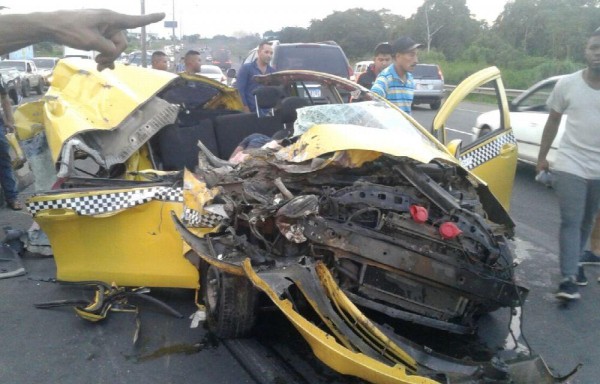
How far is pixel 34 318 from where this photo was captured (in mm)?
4184

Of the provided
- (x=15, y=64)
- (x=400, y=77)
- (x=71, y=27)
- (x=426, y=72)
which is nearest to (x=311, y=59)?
(x=400, y=77)

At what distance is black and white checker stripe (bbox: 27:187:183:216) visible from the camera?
3975mm

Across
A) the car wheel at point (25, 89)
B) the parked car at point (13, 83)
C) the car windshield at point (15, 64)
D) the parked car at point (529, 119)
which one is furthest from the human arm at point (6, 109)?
the car windshield at point (15, 64)

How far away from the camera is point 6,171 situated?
6.88 metres

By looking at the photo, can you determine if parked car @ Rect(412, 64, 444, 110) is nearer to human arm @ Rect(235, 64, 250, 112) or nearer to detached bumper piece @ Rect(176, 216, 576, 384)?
human arm @ Rect(235, 64, 250, 112)

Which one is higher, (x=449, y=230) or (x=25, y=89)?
(x=449, y=230)

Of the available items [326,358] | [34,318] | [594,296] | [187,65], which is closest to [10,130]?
[187,65]

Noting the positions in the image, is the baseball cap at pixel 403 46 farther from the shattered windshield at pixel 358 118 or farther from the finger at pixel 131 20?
the finger at pixel 131 20

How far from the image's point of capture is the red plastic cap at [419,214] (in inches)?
118

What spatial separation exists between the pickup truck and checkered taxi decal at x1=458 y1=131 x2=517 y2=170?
71.7 ft

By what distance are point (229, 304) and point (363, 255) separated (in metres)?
1.01

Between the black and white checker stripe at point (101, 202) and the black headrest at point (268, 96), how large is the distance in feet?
5.75

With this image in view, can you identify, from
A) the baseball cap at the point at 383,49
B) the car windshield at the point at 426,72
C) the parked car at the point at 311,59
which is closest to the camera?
the baseball cap at the point at 383,49

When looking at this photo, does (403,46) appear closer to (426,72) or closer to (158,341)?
(158,341)
